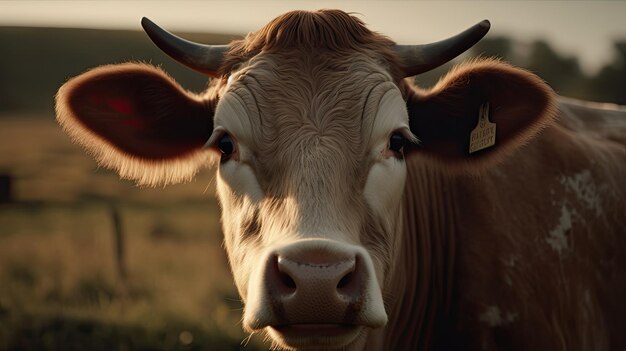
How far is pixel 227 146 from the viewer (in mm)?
4016

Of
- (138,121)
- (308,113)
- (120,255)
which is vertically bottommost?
(120,255)

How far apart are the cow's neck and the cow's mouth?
1.26m

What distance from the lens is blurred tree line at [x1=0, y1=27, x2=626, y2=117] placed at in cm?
5181

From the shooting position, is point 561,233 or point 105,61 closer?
point 561,233

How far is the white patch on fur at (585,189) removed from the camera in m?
5.11

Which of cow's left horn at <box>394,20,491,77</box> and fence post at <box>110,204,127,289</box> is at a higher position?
cow's left horn at <box>394,20,491,77</box>

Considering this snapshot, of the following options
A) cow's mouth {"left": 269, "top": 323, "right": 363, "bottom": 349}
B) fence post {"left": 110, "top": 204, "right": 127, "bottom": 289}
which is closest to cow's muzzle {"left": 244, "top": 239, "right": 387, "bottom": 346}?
cow's mouth {"left": 269, "top": 323, "right": 363, "bottom": 349}

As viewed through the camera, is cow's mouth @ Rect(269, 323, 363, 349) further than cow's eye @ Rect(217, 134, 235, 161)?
No

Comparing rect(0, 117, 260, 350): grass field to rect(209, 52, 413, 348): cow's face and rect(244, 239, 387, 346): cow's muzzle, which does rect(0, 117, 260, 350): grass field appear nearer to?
rect(209, 52, 413, 348): cow's face

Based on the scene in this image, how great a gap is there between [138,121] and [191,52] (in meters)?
0.51

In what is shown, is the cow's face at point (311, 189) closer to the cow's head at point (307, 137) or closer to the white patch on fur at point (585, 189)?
the cow's head at point (307, 137)

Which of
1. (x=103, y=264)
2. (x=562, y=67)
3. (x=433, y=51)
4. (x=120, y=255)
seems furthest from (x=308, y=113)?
(x=562, y=67)

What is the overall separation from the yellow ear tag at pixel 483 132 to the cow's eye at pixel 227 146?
4.59 feet

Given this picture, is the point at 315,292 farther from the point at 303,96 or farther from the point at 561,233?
the point at 561,233
